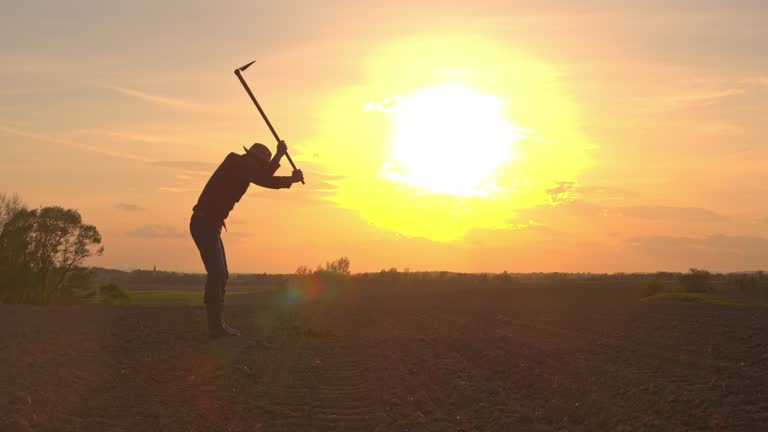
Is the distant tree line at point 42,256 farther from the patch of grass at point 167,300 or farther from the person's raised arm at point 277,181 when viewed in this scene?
the person's raised arm at point 277,181

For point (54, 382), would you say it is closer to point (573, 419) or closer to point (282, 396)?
point (282, 396)

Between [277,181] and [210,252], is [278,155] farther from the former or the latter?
[210,252]

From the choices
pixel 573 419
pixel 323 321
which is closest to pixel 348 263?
pixel 323 321

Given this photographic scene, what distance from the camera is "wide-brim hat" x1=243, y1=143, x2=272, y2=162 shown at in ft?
35.1

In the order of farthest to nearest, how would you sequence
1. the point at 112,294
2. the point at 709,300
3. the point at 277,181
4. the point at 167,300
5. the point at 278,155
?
the point at 167,300 → the point at 112,294 → the point at 709,300 → the point at 278,155 → the point at 277,181

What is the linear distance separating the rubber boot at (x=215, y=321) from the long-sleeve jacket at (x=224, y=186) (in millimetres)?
1180

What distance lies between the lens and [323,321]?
1666 cm

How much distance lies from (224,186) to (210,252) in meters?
0.96

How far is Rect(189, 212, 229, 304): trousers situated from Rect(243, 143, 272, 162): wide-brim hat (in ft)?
3.79

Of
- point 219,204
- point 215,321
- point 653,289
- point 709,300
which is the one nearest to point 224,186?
point 219,204

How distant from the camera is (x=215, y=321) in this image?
1104 centimetres

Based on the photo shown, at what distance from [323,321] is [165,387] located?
375 inches

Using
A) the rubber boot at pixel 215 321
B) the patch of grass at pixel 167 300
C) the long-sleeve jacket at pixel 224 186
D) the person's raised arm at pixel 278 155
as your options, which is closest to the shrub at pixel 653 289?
the patch of grass at pixel 167 300

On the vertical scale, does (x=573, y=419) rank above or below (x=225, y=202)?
below
